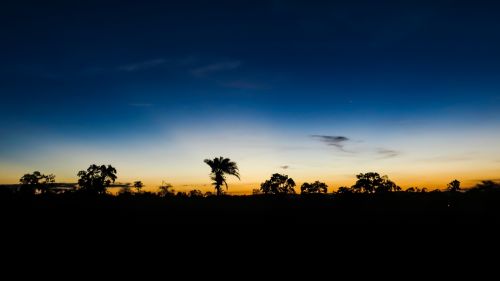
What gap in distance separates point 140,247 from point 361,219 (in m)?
13.6

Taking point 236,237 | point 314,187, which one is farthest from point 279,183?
point 236,237

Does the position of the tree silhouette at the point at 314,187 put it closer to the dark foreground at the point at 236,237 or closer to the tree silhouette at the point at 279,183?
the tree silhouette at the point at 279,183

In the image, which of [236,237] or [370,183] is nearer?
[236,237]

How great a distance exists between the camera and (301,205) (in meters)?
27.2

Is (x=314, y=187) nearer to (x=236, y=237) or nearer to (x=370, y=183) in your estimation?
(x=370, y=183)

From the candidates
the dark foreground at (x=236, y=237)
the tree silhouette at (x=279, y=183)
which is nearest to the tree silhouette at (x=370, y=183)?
the tree silhouette at (x=279, y=183)

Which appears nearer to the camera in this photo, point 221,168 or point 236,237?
point 236,237

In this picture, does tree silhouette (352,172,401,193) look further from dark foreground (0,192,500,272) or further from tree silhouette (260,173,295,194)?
dark foreground (0,192,500,272)

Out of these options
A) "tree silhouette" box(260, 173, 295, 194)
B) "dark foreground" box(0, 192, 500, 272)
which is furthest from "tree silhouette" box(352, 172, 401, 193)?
"dark foreground" box(0, 192, 500, 272)

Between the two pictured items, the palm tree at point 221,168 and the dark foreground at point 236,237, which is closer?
the dark foreground at point 236,237

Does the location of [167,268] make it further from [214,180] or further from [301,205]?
[214,180]

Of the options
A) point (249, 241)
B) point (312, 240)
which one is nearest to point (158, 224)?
point (249, 241)

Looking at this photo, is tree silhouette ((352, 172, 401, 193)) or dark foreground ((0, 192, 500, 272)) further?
tree silhouette ((352, 172, 401, 193))

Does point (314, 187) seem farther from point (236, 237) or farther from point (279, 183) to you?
point (236, 237)
